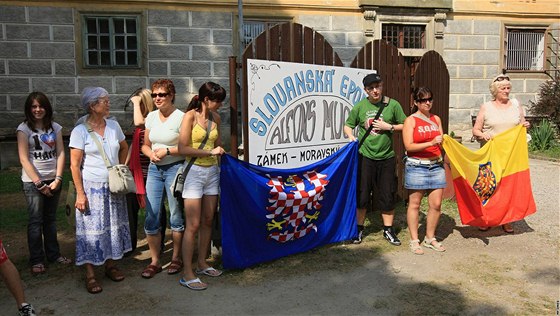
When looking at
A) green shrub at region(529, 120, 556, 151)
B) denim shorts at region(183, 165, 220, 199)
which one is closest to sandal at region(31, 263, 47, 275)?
denim shorts at region(183, 165, 220, 199)

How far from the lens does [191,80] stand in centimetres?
1177

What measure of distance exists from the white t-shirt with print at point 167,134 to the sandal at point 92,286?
3.63ft

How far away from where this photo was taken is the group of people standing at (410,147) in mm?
4844

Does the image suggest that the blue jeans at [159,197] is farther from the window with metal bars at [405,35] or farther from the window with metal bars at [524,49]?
the window with metal bars at [524,49]

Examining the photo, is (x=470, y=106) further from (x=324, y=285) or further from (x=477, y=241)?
(x=324, y=285)

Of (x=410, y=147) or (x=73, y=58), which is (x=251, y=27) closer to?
(x=73, y=58)

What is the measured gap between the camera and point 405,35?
13484 millimetres

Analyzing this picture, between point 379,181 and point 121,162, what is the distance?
2636 mm

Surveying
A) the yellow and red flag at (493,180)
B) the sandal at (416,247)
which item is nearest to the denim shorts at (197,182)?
the sandal at (416,247)

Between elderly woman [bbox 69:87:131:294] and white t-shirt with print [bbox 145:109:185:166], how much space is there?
349 mm

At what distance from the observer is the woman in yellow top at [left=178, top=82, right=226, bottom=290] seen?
3990mm

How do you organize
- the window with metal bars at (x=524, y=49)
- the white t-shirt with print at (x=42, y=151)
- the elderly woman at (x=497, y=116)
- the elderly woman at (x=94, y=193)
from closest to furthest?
the elderly woman at (x=94, y=193), the white t-shirt with print at (x=42, y=151), the elderly woman at (x=497, y=116), the window with metal bars at (x=524, y=49)

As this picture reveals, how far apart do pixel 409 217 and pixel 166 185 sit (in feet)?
8.15

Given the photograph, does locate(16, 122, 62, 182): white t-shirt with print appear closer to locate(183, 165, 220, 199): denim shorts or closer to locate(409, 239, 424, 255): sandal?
locate(183, 165, 220, 199): denim shorts
